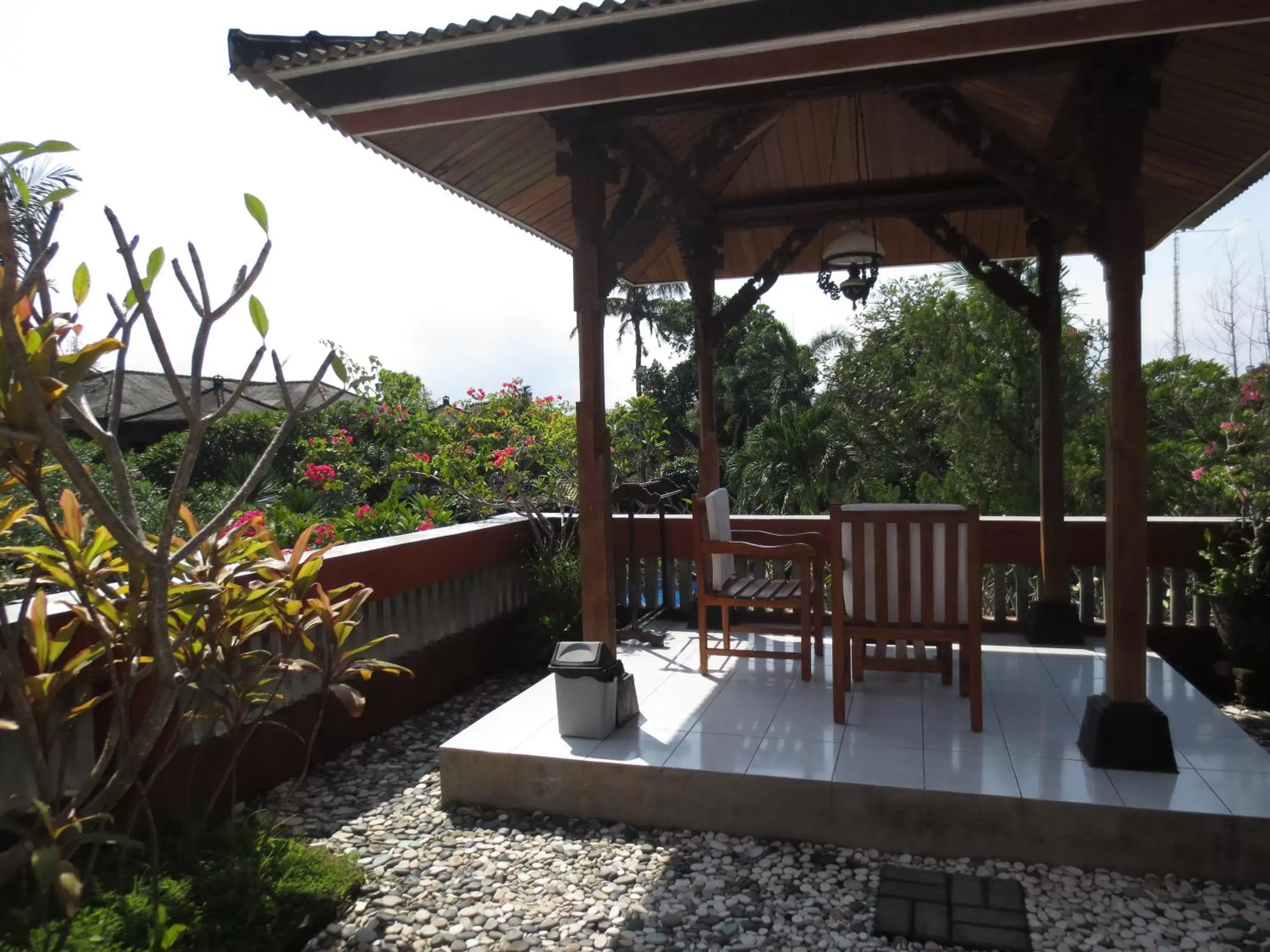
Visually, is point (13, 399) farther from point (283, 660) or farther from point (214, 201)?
point (283, 660)

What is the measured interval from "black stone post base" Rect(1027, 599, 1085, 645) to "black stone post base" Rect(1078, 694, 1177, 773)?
1840 mm

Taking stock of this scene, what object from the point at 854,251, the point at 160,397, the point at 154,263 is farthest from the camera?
the point at 160,397

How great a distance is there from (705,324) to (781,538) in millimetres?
1659

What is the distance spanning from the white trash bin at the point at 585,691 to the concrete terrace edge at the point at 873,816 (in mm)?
228

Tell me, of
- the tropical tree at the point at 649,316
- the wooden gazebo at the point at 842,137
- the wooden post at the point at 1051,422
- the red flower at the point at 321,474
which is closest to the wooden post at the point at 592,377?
the wooden gazebo at the point at 842,137

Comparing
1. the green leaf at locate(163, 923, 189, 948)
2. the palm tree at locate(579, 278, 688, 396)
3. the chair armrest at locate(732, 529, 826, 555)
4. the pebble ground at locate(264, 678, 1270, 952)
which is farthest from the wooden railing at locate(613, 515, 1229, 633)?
the palm tree at locate(579, 278, 688, 396)

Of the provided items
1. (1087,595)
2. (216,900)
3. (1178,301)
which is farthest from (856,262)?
→ (1178,301)

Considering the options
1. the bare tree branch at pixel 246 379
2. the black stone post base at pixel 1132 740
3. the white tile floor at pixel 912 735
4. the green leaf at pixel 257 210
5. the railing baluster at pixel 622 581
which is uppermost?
the green leaf at pixel 257 210

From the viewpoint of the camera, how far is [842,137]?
488 cm

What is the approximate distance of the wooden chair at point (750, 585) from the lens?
387 centimetres

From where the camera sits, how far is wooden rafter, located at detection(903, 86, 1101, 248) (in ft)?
9.91

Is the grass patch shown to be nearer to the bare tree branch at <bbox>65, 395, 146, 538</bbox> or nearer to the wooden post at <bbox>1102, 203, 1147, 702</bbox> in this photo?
the bare tree branch at <bbox>65, 395, 146, 538</bbox>

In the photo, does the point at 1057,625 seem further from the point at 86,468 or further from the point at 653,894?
the point at 86,468

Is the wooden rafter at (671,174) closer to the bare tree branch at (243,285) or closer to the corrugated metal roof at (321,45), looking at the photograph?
the corrugated metal roof at (321,45)
